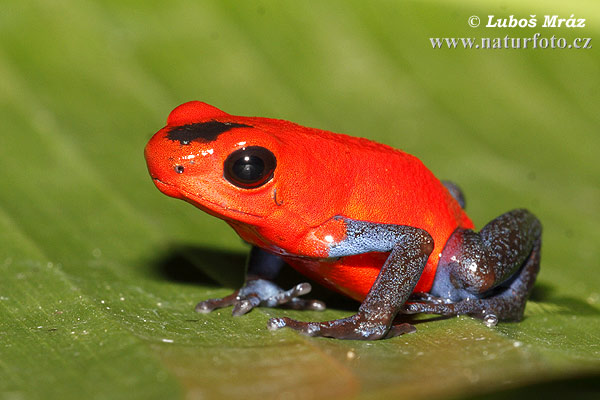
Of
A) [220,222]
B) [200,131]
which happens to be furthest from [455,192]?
[200,131]

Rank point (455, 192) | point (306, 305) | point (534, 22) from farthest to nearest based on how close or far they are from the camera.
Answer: point (534, 22), point (455, 192), point (306, 305)

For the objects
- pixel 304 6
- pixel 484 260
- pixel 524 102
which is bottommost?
pixel 484 260

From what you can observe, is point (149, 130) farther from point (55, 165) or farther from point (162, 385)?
point (162, 385)

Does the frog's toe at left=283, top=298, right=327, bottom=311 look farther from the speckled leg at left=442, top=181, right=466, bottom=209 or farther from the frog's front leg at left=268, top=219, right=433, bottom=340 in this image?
the speckled leg at left=442, top=181, right=466, bottom=209

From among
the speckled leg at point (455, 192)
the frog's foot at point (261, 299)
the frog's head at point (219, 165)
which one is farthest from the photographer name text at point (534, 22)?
the frog's head at point (219, 165)

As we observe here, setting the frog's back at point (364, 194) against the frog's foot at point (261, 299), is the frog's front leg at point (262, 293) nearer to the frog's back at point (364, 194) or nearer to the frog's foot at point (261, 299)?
the frog's foot at point (261, 299)

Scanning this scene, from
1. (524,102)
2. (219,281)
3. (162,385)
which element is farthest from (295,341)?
(524,102)

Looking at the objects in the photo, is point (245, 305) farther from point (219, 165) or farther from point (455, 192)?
point (455, 192)
